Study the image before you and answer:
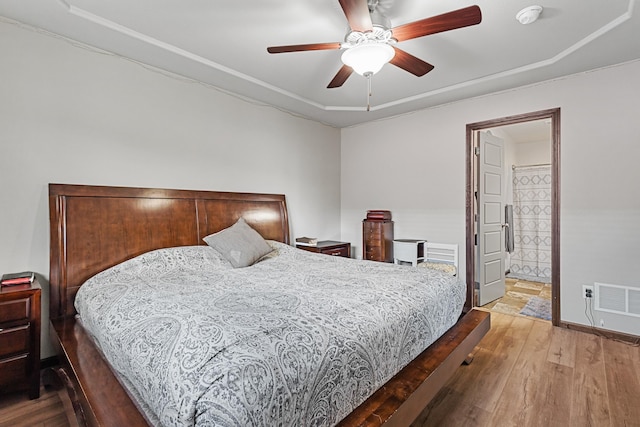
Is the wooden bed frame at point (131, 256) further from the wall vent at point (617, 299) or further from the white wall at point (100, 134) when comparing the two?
the wall vent at point (617, 299)

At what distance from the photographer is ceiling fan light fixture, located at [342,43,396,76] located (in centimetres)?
185

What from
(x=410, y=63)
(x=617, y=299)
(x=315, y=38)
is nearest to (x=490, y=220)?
(x=617, y=299)

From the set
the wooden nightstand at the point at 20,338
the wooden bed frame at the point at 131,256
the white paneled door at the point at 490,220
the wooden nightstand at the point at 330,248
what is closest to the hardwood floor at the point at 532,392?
the wooden nightstand at the point at 20,338

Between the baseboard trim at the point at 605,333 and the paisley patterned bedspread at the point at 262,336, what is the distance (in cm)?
178

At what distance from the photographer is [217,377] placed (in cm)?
95

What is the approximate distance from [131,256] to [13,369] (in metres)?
0.96

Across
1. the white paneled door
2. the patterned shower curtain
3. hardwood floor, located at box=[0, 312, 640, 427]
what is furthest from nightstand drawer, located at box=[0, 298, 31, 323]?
the patterned shower curtain

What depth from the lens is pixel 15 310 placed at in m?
1.89

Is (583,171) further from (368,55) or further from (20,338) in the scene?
(20,338)

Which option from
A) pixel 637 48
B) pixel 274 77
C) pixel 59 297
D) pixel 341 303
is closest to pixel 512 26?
pixel 637 48

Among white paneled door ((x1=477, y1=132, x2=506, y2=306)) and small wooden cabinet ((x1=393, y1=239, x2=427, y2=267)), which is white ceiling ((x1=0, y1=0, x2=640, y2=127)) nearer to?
white paneled door ((x1=477, y1=132, x2=506, y2=306))

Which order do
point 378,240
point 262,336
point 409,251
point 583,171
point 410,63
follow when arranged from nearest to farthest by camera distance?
point 262,336
point 410,63
point 583,171
point 409,251
point 378,240

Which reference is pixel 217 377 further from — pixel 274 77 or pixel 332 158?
pixel 332 158

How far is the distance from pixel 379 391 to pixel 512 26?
2656 mm
